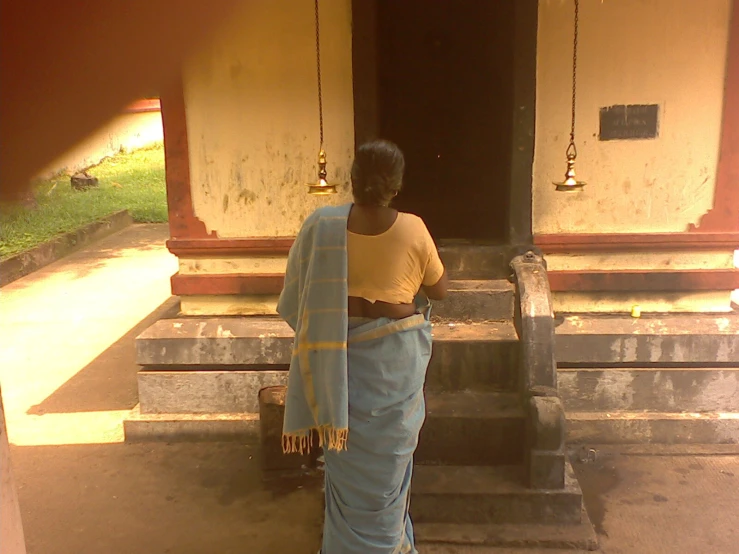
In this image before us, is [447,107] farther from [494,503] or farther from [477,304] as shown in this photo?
[494,503]

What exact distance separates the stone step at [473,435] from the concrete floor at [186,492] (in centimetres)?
53

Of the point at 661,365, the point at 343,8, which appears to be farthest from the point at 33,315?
the point at 661,365

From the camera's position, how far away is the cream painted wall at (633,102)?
4.18 m

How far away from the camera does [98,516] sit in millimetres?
3684

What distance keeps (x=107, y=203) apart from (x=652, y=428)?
42.7 feet

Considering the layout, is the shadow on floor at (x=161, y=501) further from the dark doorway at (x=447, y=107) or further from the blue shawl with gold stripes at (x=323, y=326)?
the dark doorway at (x=447, y=107)

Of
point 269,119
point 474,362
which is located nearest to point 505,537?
point 474,362

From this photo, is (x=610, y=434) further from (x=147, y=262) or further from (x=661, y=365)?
(x=147, y=262)

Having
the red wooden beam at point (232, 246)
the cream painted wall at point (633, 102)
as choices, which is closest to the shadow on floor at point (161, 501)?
the red wooden beam at point (232, 246)

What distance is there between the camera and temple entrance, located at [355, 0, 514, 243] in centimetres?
562

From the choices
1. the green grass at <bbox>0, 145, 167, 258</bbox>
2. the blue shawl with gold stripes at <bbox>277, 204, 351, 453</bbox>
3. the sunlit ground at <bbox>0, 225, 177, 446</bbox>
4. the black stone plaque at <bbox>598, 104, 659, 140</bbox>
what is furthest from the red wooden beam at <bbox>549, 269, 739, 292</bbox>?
the green grass at <bbox>0, 145, 167, 258</bbox>

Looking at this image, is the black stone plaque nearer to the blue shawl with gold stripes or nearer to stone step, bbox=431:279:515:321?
stone step, bbox=431:279:515:321

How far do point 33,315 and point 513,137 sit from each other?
239 inches

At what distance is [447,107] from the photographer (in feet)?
19.8
